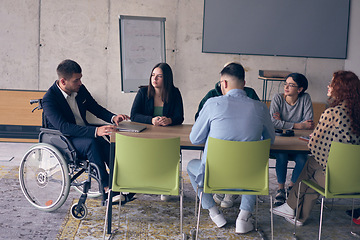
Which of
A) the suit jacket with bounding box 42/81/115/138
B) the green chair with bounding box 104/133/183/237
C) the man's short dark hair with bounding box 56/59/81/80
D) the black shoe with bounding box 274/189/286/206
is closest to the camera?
the green chair with bounding box 104/133/183/237

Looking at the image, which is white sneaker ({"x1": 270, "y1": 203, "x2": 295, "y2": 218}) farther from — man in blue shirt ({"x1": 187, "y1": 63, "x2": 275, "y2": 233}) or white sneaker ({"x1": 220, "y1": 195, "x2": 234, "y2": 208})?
man in blue shirt ({"x1": 187, "y1": 63, "x2": 275, "y2": 233})

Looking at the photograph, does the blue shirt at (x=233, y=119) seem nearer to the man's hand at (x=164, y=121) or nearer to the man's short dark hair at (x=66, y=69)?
the man's hand at (x=164, y=121)

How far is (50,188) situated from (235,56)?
12.4 feet

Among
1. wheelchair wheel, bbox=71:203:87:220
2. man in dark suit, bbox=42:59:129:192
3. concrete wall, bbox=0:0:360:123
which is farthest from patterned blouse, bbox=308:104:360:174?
concrete wall, bbox=0:0:360:123

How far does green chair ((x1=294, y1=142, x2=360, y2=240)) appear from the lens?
7.22ft

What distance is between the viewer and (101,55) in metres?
5.26

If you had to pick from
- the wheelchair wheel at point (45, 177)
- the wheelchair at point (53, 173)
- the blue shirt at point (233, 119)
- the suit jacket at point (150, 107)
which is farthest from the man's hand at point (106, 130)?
the blue shirt at point (233, 119)

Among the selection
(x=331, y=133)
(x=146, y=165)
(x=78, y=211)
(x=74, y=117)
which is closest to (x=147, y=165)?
(x=146, y=165)

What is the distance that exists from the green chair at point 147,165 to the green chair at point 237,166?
231mm

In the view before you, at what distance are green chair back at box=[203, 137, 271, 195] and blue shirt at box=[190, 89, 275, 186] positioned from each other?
13cm

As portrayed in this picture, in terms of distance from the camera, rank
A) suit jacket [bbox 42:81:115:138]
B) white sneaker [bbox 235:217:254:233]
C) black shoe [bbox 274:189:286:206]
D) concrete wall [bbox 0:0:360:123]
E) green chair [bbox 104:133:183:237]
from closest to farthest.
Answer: green chair [bbox 104:133:183:237], white sneaker [bbox 235:217:254:233], suit jacket [bbox 42:81:115:138], black shoe [bbox 274:189:286:206], concrete wall [bbox 0:0:360:123]

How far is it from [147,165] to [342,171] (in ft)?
4.49

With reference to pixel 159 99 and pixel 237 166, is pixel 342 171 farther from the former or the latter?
pixel 159 99

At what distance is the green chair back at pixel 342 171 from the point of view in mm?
2199
